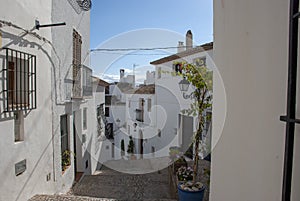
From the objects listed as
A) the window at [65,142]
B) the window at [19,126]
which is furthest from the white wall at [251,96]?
the window at [65,142]

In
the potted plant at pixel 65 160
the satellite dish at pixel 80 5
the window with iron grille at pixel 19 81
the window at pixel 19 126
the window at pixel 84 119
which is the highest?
the satellite dish at pixel 80 5

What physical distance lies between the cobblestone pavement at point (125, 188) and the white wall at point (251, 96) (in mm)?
4622

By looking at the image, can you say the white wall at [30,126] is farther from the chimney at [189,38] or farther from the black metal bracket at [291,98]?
the chimney at [189,38]

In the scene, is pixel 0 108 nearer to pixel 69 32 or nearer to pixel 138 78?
pixel 69 32

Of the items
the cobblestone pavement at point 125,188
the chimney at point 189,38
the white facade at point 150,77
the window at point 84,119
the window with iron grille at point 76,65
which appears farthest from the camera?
the white facade at point 150,77

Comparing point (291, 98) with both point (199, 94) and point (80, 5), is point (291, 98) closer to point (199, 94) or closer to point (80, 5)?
point (199, 94)

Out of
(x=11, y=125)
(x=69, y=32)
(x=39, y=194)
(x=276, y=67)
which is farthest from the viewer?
(x=69, y=32)

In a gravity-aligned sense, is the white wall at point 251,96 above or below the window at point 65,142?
above

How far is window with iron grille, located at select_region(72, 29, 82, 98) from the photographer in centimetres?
756

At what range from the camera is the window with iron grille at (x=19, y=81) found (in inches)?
143

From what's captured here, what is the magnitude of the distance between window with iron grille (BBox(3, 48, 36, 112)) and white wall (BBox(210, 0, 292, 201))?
3.41 meters

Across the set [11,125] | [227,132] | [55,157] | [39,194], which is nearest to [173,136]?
[55,157]

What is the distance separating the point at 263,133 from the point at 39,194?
4903 mm

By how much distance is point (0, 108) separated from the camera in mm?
3459
